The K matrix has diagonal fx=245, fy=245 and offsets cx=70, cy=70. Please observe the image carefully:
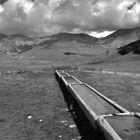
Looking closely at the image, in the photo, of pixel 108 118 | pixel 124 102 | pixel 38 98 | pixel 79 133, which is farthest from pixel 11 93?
pixel 108 118

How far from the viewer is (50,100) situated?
622 inches

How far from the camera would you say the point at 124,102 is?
14.7m

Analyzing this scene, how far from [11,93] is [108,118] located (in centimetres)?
1136

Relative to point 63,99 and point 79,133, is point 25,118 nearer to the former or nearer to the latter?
point 79,133

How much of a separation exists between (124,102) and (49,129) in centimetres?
628

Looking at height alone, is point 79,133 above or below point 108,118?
below

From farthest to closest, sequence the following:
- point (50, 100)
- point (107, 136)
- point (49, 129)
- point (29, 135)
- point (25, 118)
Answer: point (50, 100) < point (25, 118) < point (49, 129) < point (29, 135) < point (107, 136)

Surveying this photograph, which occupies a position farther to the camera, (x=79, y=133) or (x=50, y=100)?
(x=50, y=100)

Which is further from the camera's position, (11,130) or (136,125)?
(11,130)

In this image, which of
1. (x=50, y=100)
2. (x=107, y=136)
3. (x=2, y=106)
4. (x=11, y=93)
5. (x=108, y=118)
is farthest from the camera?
(x=11, y=93)

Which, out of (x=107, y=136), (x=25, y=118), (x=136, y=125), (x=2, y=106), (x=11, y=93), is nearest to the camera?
(x=107, y=136)

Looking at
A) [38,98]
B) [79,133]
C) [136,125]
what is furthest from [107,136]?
[38,98]

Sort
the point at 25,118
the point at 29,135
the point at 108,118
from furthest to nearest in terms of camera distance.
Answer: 1. the point at 25,118
2. the point at 29,135
3. the point at 108,118

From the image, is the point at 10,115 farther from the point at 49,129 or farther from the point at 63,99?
the point at 63,99
